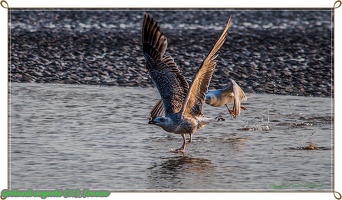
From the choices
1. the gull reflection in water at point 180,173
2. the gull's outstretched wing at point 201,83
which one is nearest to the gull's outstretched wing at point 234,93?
the gull's outstretched wing at point 201,83

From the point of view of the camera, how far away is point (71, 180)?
1210 centimetres

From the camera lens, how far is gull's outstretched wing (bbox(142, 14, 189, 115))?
1359 cm

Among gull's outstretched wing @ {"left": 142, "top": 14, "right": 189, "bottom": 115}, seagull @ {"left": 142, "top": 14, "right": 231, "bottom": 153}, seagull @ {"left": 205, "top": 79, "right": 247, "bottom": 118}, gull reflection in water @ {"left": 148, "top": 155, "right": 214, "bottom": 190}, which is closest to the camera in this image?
gull reflection in water @ {"left": 148, "top": 155, "right": 214, "bottom": 190}

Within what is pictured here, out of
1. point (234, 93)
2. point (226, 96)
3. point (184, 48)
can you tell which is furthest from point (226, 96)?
point (184, 48)

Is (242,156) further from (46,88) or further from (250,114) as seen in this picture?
(46,88)

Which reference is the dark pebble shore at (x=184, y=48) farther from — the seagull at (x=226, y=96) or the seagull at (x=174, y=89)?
the seagull at (x=174, y=89)

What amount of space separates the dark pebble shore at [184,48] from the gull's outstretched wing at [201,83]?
5560 mm

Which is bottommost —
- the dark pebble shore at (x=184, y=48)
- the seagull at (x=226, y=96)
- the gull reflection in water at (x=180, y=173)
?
the gull reflection in water at (x=180, y=173)

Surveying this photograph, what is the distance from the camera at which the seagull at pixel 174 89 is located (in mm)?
12883

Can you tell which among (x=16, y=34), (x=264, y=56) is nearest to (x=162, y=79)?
(x=264, y=56)

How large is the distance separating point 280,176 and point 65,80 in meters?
8.04

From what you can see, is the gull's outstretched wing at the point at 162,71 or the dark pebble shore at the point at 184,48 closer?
the gull's outstretched wing at the point at 162,71

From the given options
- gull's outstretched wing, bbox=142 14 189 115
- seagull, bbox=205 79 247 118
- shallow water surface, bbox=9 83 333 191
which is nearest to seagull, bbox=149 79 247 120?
seagull, bbox=205 79 247 118

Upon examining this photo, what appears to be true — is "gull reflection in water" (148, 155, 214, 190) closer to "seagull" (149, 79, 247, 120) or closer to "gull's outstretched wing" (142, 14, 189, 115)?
"gull's outstretched wing" (142, 14, 189, 115)
